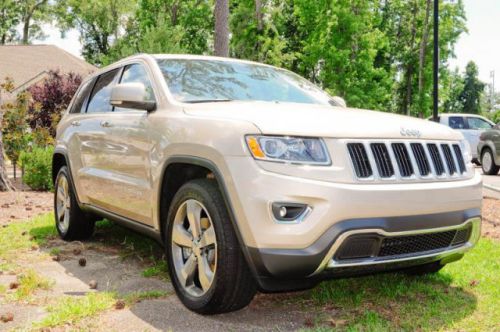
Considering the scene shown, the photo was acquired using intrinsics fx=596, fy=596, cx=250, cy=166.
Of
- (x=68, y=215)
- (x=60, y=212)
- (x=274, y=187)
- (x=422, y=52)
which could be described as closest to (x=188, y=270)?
(x=274, y=187)

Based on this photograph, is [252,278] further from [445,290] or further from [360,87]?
[360,87]

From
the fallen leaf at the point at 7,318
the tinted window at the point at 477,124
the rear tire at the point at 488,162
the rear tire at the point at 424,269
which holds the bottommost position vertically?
the rear tire at the point at 488,162

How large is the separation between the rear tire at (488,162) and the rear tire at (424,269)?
41.9ft

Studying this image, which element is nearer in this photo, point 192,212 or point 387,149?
point 387,149

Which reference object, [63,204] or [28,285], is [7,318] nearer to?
[28,285]

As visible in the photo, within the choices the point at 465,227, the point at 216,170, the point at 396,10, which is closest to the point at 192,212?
the point at 216,170

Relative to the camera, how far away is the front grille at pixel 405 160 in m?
3.55

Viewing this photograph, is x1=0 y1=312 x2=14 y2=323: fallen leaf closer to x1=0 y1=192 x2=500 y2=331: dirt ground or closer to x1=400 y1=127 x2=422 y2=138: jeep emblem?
x1=0 y1=192 x2=500 y2=331: dirt ground

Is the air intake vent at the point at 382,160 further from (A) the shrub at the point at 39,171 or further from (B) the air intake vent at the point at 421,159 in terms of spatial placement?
(A) the shrub at the point at 39,171

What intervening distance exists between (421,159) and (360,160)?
22.0 inches

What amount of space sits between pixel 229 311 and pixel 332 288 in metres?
1.05

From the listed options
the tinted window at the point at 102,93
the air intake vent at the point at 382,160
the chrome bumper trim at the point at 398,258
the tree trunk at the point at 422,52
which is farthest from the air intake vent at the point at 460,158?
the tree trunk at the point at 422,52

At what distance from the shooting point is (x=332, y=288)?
455 cm

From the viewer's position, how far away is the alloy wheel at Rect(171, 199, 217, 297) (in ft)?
Result: 12.8
